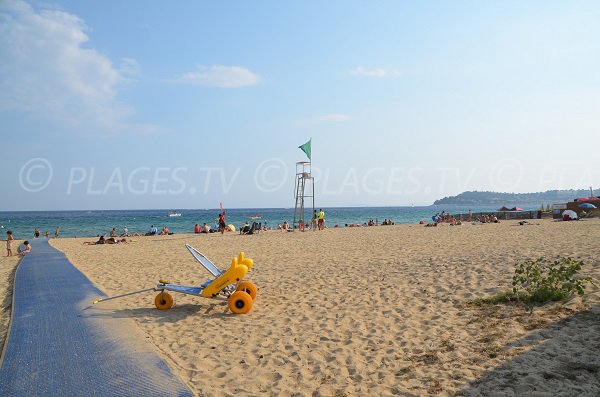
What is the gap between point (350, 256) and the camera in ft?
43.9

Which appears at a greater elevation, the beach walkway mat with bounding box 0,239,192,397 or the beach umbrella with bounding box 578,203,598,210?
the beach umbrella with bounding box 578,203,598,210

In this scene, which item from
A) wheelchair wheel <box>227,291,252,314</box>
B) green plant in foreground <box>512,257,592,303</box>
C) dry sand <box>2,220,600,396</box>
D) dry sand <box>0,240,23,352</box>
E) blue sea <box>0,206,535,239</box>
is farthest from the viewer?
blue sea <box>0,206,535,239</box>

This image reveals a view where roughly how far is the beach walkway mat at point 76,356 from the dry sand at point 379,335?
31cm

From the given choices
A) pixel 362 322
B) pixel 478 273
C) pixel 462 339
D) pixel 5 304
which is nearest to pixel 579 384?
pixel 462 339

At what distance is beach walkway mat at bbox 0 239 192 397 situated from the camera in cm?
405

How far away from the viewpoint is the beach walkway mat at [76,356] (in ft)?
13.3

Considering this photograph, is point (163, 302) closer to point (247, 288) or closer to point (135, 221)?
point (247, 288)

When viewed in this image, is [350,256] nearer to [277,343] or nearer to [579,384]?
[277,343]

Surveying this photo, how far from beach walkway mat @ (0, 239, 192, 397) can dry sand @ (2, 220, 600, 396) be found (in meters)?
0.31

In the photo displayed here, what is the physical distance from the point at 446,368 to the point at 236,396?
7.11 ft

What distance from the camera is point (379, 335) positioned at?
579 cm

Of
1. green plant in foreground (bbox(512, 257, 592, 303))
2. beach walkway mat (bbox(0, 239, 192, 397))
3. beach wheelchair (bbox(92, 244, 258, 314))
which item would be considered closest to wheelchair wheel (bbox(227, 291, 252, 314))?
beach wheelchair (bbox(92, 244, 258, 314))

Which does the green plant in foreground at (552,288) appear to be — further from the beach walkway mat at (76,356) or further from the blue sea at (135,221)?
the blue sea at (135,221)

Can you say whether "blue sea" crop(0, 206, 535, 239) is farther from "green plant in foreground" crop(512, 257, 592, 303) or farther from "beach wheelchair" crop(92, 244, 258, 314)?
"green plant in foreground" crop(512, 257, 592, 303)
